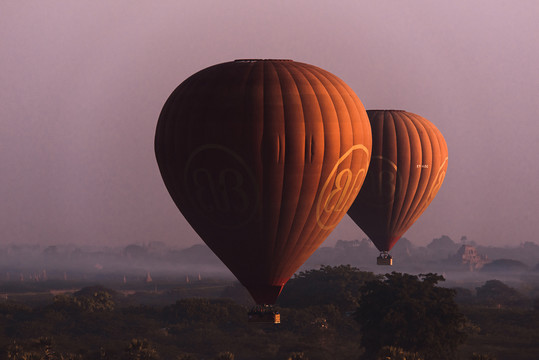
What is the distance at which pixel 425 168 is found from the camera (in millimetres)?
71312

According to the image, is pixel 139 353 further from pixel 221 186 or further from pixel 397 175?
pixel 221 186

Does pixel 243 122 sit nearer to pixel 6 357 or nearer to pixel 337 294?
pixel 6 357

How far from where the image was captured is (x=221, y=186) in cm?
4597

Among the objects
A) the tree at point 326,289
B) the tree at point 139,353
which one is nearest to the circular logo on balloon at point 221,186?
the tree at point 139,353

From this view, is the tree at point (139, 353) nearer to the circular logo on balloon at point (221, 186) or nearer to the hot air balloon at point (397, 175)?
the hot air balloon at point (397, 175)

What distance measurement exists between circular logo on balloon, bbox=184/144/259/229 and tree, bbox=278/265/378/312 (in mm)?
77722

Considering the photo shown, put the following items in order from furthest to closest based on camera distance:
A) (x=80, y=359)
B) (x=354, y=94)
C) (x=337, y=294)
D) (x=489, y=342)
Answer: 1. (x=337, y=294)
2. (x=489, y=342)
3. (x=80, y=359)
4. (x=354, y=94)

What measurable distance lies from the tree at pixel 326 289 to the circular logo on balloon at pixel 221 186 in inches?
3060

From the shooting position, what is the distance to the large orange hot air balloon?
45.3 meters

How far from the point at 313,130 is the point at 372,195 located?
25155mm

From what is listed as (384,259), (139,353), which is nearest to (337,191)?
(384,259)

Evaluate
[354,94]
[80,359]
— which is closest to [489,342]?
[80,359]

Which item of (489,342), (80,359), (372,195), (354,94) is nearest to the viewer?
(354,94)

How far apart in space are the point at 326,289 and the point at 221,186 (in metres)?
84.6
